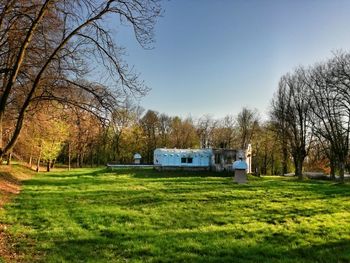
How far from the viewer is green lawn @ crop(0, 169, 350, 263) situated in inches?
434

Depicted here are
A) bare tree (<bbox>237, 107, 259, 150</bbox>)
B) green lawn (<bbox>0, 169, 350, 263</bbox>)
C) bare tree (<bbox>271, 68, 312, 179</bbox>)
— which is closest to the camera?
green lawn (<bbox>0, 169, 350, 263</bbox>)

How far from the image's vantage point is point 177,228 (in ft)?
47.5

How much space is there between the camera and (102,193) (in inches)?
993

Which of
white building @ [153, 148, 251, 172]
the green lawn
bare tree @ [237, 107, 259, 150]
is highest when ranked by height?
bare tree @ [237, 107, 259, 150]

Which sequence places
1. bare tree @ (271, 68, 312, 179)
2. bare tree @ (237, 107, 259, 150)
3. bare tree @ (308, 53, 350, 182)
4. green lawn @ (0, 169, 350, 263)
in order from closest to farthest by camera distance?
green lawn @ (0, 169, 350, 263) → bare tree @ (308, 53, 350, 182) → bare tree @ (271, 68, 312, 179) → bare tree @ (237, 107, 259, 150)

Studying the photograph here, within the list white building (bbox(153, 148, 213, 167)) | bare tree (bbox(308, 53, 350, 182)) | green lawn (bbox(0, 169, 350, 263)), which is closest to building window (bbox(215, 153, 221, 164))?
white building (bbox(153, 148, 213, 167))

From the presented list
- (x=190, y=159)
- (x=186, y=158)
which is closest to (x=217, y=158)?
(x=190, y=159)

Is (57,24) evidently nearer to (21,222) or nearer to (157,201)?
(21,222)

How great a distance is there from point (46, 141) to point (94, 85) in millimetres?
40361

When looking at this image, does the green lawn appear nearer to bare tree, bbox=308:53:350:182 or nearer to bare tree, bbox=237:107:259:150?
bare tree, bbox=308:53:350:182

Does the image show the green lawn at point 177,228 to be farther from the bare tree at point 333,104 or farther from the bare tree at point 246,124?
the bare tree at point 246,124

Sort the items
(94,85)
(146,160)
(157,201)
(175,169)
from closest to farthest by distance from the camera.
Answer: (94,85)
(157,201)
(175,169)
(146,160)

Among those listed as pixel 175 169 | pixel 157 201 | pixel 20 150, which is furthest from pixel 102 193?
pixel 175 169

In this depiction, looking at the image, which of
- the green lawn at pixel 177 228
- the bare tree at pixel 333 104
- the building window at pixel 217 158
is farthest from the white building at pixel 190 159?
the green lawn at pixel 177 228
